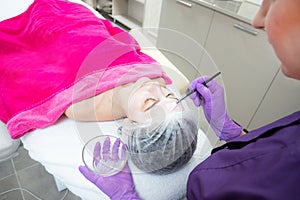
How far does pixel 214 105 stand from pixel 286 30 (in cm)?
46

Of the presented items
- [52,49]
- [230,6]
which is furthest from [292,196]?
[230,6]

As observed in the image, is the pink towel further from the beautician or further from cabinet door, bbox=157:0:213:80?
the beautician

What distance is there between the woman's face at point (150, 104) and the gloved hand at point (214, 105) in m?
0.11

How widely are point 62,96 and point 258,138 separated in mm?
705

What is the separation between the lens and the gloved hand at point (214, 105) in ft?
2.44

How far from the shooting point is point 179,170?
25.3 inches

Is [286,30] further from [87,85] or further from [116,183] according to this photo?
[87,85]

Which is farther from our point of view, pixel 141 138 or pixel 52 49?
pixel 52 49

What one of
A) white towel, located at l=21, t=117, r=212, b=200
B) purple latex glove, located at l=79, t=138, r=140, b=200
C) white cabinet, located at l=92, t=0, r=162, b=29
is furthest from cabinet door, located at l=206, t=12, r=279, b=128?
white cabinet, located at l=92, t=0, r=162, b=29

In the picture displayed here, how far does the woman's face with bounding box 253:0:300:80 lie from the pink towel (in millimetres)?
581

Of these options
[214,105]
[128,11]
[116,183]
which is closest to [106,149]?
[116,183]

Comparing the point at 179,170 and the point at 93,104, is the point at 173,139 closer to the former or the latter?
the point at 179,170

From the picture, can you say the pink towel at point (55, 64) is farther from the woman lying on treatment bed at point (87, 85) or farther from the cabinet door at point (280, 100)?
the cabinet door at point (280, 100)

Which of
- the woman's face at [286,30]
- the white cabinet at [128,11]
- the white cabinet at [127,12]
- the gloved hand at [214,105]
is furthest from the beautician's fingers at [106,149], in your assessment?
the white cabinet at [128,11]
